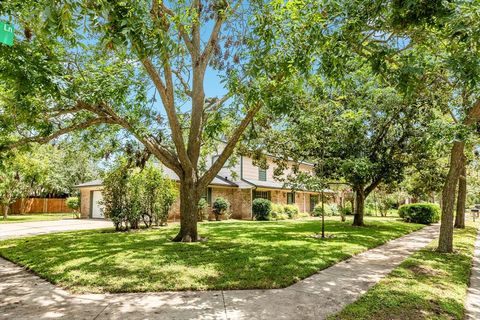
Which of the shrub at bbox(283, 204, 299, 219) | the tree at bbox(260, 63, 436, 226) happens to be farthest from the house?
the tree at bbox(260, 63, 436, 226)

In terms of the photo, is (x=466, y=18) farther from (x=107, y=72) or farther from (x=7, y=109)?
(x=7, y=109)

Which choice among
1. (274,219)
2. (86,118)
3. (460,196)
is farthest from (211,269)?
(274,219)

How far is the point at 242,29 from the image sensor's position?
1066 centimetres

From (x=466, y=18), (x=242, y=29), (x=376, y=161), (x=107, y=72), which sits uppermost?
(x=242, y=29)

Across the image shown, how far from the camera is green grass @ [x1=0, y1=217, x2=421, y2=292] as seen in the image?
19.9ft

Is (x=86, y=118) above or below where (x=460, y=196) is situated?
above

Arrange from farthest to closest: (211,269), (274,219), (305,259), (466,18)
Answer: (274,219) < (305,259) < (211,269) < (466,18)

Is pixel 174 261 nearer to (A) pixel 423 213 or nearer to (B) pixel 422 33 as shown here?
(B) pixel 422 33

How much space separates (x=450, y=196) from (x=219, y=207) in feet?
53.3

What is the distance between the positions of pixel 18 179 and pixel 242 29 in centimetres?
2439

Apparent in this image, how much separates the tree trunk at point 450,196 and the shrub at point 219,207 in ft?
51.6

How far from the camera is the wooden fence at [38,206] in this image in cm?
3284

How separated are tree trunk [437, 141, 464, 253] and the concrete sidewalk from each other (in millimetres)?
4072

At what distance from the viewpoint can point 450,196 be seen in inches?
367
